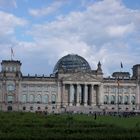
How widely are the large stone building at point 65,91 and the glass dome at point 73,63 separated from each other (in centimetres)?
168

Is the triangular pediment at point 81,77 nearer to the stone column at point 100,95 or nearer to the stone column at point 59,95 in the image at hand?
the stone column at point 59,95

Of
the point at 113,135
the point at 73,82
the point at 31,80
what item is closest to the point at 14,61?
the point at 31,80

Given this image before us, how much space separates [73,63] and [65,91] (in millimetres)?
14334

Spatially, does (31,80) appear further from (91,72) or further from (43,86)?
(91,72)

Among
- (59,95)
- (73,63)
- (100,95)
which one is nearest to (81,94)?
(100,95)

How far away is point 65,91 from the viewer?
175m

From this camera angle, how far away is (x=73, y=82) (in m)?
174

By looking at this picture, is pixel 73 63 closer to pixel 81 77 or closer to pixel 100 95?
pixel 81 77

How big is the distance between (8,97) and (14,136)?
13845cm

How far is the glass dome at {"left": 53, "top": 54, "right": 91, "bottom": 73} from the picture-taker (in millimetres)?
183250

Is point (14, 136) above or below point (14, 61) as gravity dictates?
below

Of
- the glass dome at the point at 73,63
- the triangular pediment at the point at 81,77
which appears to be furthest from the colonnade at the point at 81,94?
the glass dome at the point at 73,63

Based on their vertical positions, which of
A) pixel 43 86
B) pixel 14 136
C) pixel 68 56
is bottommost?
pixel 14 136

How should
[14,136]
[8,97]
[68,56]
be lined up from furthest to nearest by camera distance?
[68,56] → [8,97] → [14,136]
